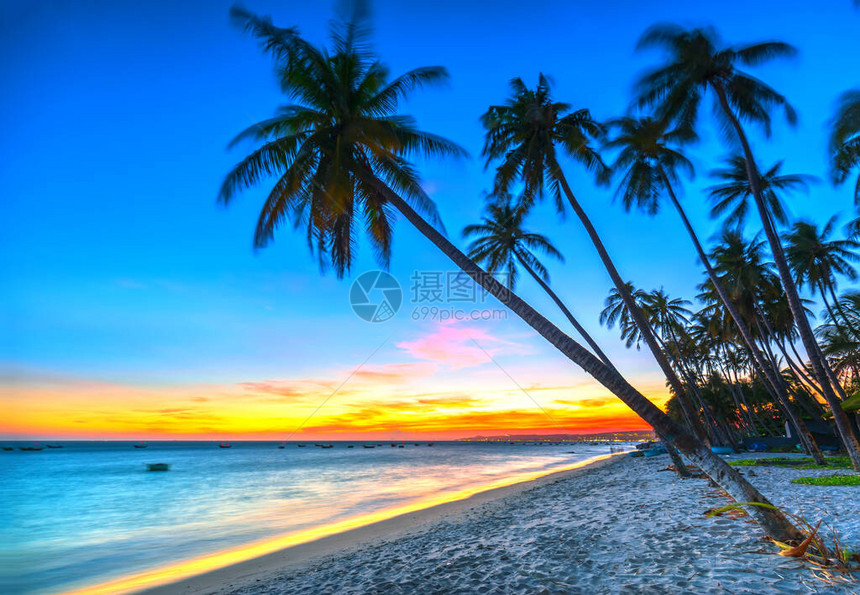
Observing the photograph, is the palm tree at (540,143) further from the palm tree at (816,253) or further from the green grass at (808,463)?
the palm tree at (816,253)

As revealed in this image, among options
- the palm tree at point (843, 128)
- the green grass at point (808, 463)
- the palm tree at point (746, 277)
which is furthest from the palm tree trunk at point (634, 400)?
the palm tree at point (746, 277)

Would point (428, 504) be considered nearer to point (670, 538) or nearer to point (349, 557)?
point (349, 557)

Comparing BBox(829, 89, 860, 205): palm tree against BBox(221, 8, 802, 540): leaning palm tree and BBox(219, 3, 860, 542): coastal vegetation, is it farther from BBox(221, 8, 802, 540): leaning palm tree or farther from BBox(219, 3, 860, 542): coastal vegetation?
BBox(221, 8, 802, 540): leaning palm tree

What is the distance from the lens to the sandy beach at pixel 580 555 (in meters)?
4.42

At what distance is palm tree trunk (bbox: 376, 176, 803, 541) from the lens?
4.92m

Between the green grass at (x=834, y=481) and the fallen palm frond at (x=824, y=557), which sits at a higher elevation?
the fallen palm frond at (x=824, y=557)

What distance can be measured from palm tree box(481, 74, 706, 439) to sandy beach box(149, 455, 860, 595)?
209 inches

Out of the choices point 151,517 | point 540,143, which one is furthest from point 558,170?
point 151,517

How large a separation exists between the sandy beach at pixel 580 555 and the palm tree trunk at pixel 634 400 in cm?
40

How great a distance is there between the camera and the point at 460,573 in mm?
5594

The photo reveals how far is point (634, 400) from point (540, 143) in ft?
30.2

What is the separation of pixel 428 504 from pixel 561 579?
1401 cm

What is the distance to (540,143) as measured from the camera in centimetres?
1244

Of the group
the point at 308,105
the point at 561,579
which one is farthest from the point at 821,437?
the point at 308,105
